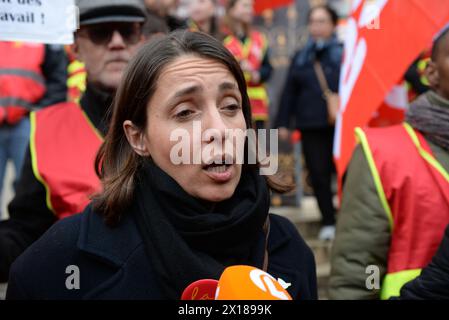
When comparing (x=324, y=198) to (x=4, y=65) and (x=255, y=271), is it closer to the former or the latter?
(x=4, y=65)

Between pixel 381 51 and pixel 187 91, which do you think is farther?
pixel 381 51

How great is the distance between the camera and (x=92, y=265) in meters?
2.00

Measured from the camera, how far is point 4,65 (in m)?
5.14

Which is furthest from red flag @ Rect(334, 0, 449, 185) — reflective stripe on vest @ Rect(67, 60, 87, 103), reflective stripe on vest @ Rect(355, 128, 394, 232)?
reflective stripe on vest @ Rect(67, 60, 87, 103)

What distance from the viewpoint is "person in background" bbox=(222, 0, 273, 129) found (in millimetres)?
6688

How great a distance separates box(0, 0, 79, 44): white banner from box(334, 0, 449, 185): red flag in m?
1.64

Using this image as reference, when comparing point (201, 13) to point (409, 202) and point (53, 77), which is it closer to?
point (53, 77)

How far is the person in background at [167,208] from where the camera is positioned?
1.93m

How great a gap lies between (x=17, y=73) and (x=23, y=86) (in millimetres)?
98

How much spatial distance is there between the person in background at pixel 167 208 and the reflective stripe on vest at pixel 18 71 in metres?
3.23

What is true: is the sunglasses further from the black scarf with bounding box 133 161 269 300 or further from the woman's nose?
the woman's nose

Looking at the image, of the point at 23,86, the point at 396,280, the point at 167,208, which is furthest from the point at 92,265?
the point at 23,86

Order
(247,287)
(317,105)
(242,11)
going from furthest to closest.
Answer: (242,11)
(317,105)
(247,287)
